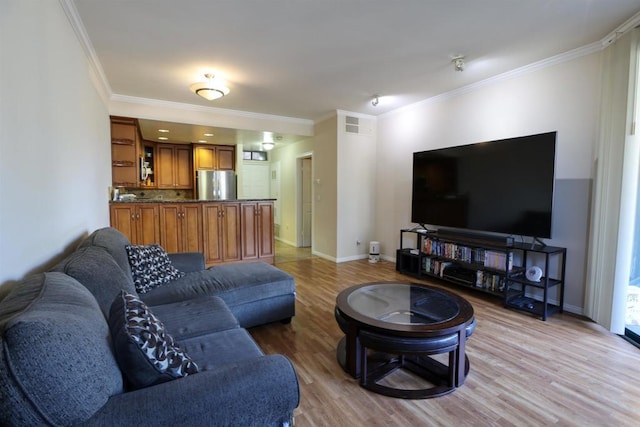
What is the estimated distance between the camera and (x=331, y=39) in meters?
2.79

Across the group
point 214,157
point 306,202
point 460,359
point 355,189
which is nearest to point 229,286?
point 460,359

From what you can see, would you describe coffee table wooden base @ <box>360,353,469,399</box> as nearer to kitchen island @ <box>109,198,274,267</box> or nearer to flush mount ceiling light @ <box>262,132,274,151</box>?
kitchen island @ <box>109,198,274,267</box>

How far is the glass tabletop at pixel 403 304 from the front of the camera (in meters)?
2.07

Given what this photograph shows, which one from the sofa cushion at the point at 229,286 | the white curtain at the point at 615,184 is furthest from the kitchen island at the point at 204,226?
the white curtain at the point at 615,184

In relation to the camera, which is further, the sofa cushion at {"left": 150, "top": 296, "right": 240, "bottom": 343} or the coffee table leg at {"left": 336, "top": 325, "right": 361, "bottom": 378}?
the coffee table leg at {"left": 336, "top": 325, "right": 361, "bottom": 378}

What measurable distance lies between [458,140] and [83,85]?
4.21m

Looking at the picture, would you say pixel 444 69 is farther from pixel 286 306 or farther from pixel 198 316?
pixel 198 316

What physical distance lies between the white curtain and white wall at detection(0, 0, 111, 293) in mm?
4070

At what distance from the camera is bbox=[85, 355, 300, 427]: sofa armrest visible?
92 cm

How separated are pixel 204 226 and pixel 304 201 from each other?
254 centimetres

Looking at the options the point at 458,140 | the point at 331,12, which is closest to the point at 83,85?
the point at 331,12

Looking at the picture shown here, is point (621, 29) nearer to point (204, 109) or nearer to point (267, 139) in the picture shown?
point (204, 109)

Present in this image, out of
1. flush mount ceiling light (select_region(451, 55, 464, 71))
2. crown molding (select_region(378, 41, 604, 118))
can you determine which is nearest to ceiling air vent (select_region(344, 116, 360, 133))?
crown molding (select_region(378, 41, 604, 118))

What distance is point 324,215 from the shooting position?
18.5ft
